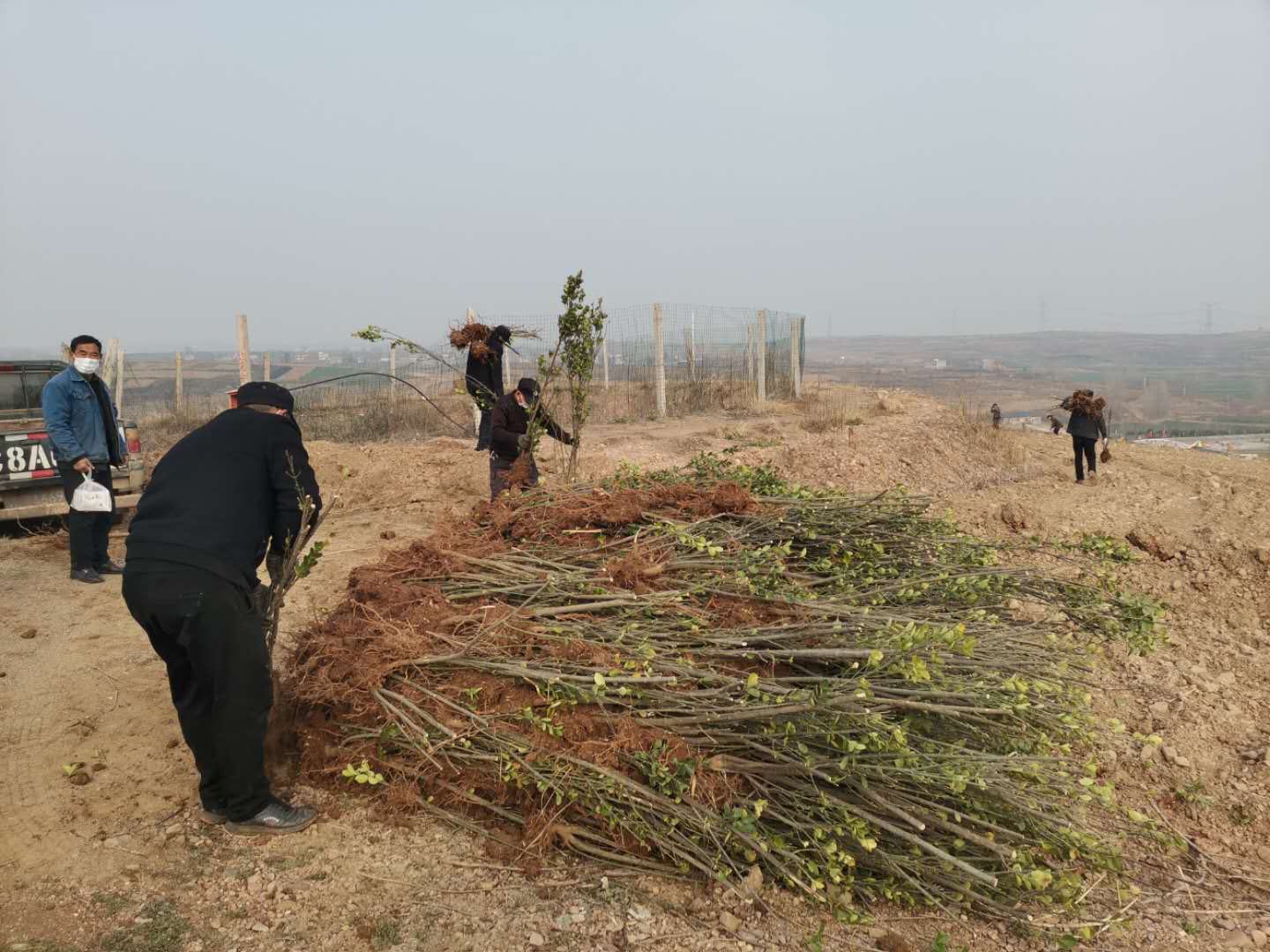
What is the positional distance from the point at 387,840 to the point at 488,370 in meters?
4.52

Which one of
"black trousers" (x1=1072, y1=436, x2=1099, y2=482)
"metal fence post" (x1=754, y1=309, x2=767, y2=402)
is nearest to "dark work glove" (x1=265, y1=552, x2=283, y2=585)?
"black trousers" (x1=1072, y1=436, x2=1099, y2=482)

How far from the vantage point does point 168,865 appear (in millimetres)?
2732

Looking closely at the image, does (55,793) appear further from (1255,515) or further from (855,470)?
(1255,515)

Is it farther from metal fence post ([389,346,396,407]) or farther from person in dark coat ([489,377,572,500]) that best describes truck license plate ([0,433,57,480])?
metal fence post ([389,346,396,407])

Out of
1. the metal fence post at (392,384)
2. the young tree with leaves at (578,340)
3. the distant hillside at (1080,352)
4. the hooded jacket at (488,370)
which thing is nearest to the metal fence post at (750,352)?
the metal fence post at (392,384)

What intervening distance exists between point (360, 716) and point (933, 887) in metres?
2.09

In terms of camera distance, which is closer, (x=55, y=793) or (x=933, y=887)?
(x=933, y=887)

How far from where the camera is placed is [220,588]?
108 inches

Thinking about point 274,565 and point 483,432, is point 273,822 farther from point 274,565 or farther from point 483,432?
point 483,432

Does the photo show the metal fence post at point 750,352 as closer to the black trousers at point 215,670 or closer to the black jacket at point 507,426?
the black jacket at point 507,426

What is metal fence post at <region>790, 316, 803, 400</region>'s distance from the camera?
18016 millimetres

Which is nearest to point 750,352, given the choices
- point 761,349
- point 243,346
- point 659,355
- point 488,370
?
point 761,349

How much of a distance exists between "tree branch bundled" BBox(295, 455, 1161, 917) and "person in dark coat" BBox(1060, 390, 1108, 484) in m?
7.09

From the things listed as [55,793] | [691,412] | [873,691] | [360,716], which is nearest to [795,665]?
[873,691]
